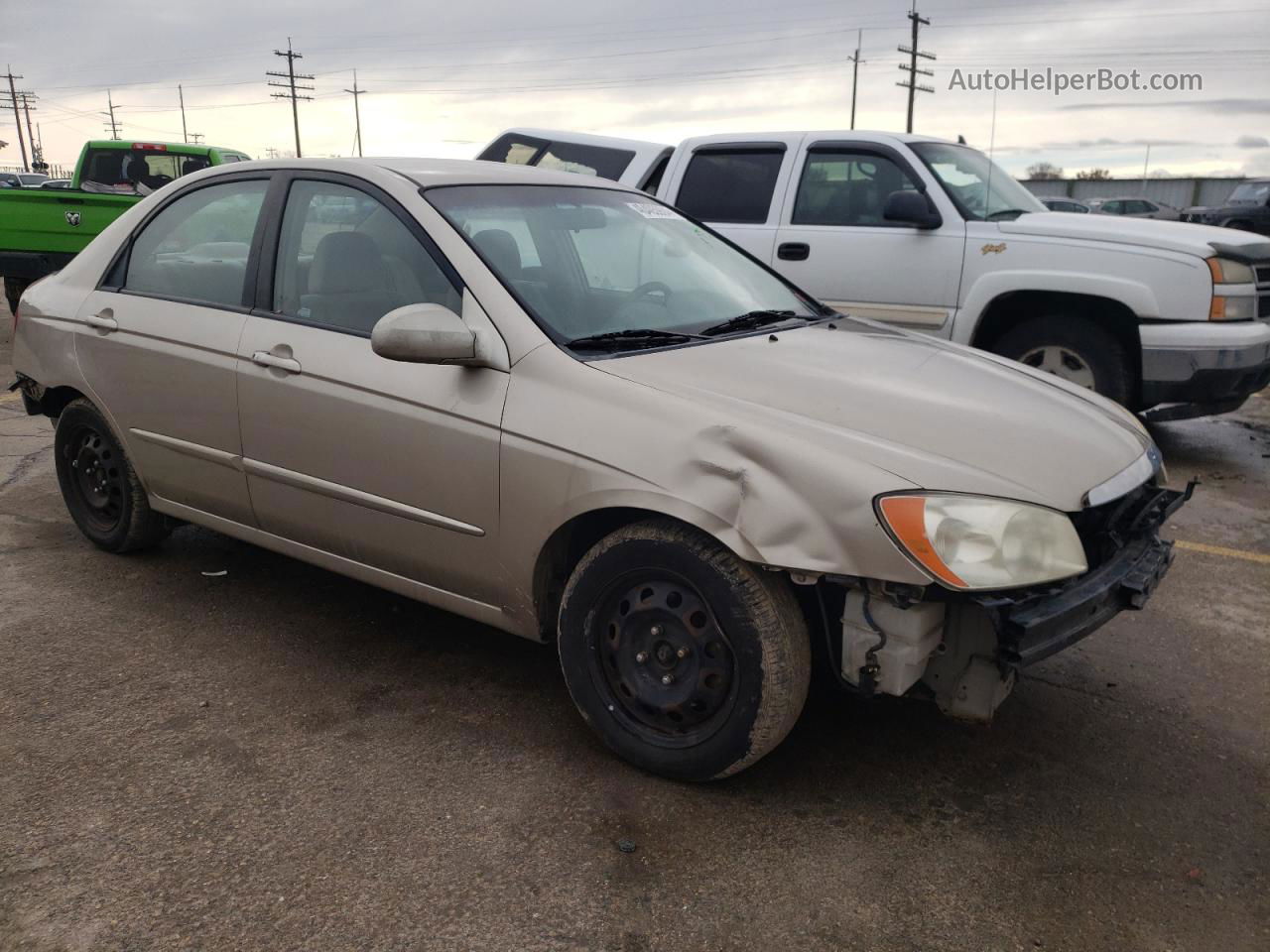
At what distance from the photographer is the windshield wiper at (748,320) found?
3.43 metres

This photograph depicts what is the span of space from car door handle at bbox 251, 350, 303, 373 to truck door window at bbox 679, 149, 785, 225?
14.0 ft

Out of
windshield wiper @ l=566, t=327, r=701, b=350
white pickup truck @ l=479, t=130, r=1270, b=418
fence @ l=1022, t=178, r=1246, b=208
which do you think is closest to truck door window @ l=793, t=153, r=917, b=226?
white pickup truck @ l=479, t=130, r=1270, b=418

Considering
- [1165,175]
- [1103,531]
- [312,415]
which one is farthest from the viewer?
[1165,175]

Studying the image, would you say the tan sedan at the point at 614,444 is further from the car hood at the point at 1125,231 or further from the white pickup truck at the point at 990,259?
the car hood at the point at 1125,231

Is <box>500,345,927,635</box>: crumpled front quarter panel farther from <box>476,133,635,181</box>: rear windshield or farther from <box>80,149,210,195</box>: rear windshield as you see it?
<box>80,149,210,195</box>: rear windshield

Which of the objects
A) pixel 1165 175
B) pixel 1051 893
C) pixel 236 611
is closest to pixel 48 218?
pixel 236 611

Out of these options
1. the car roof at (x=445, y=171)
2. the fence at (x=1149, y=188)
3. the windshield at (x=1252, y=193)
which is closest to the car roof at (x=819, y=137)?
the car roof at (x=445, y=171)

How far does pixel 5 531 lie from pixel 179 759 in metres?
2.53

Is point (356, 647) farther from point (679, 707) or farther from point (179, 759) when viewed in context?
point (679, 707)

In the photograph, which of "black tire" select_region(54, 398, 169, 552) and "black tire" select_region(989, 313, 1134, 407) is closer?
"black tire" select_region(54, 398, 169, 552)

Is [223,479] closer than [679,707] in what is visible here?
No

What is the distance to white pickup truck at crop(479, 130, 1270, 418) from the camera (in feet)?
19.9

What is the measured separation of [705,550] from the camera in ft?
8.77

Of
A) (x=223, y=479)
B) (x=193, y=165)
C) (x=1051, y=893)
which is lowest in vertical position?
(x=1051, y=893)
